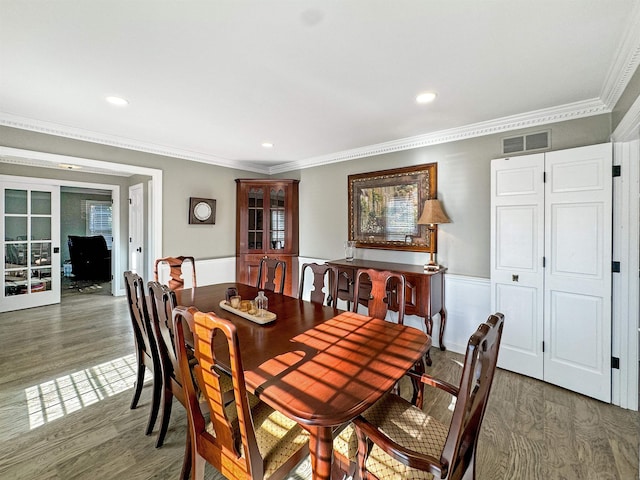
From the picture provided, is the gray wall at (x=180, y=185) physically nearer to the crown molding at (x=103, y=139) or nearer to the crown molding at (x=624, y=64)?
the crown molding at (x=103, y=139)

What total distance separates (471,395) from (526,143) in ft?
9.00

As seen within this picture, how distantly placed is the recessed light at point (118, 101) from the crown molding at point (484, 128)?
8.38 ft

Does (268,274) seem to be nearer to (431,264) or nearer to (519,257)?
(431,264)

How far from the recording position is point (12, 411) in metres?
2.17

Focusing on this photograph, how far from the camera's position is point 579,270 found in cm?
244

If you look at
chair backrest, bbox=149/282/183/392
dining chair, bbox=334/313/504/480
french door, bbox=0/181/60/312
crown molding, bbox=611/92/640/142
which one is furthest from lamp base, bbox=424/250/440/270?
french door, bbox=0/181/60/312

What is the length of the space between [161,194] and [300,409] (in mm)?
3793

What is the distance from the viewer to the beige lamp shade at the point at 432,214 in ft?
10.2

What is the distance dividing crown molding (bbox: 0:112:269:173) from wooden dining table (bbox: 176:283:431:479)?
2.70 m

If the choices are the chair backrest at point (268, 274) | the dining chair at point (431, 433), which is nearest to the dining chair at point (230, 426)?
the dining chair at point (431, 433)

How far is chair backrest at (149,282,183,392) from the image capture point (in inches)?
59.8

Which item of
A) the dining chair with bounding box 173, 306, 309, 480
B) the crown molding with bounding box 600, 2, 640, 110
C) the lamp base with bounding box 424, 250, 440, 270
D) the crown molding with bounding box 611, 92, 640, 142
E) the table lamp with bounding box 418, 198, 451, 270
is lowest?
the dining chair with bounding box 173, 306, 309, 480

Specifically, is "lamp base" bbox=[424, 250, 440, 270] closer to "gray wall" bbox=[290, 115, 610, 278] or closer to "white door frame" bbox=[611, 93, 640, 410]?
"gray wall" bbox=[290, 115, 610, 278]

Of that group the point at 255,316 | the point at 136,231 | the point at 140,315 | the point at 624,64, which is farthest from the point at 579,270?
the point at 136,231
